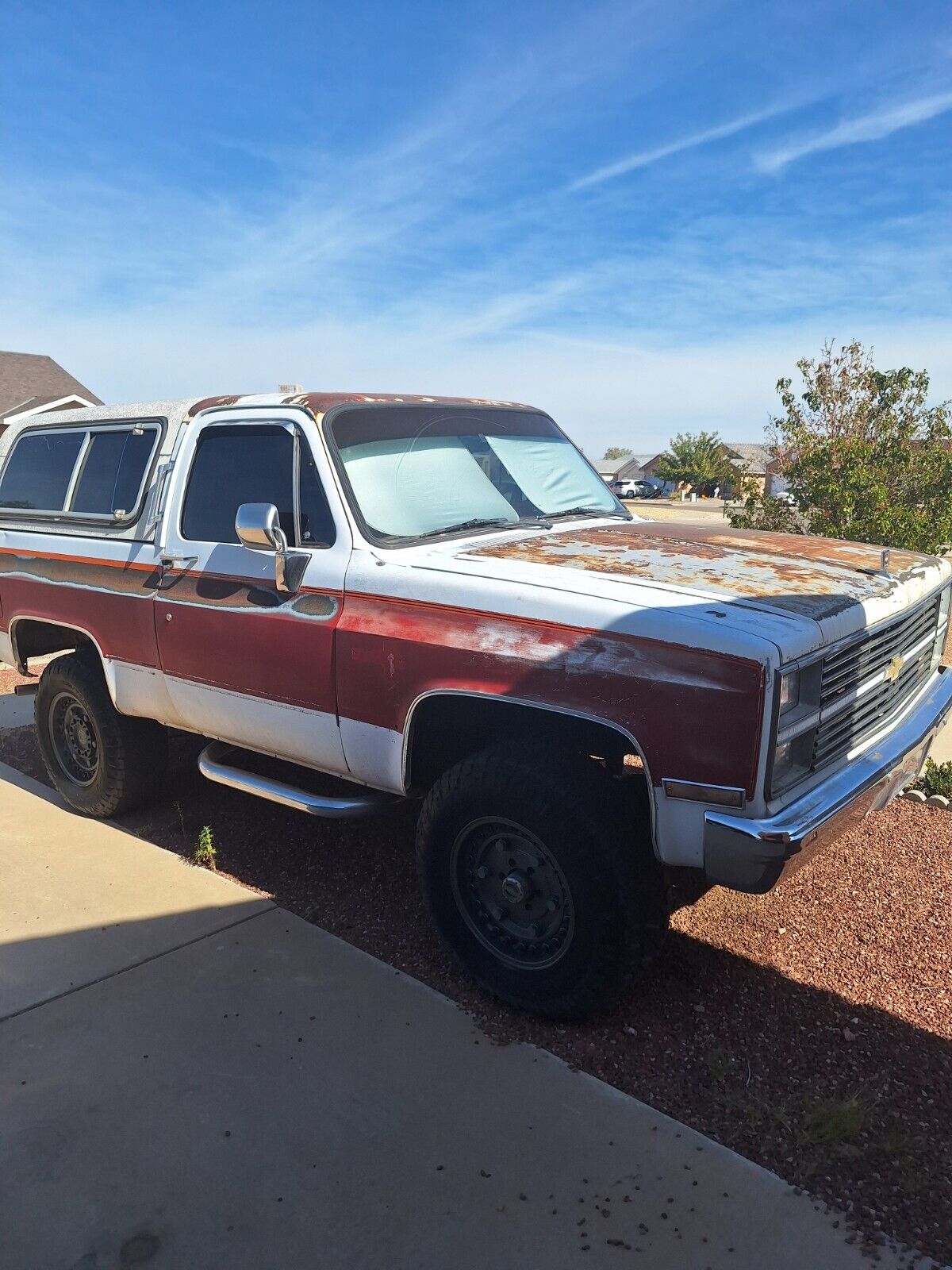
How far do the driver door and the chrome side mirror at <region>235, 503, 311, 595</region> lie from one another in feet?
0.12

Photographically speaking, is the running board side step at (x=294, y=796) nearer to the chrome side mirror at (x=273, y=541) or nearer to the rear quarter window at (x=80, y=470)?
the chrome side mirror at (x=273, y=541)

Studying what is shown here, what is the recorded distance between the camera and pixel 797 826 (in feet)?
8.68

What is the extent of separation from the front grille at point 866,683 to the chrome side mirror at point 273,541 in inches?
77.8

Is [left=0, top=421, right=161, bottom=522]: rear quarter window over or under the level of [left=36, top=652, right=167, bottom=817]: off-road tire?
over

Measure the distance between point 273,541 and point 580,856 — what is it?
5.43 feet

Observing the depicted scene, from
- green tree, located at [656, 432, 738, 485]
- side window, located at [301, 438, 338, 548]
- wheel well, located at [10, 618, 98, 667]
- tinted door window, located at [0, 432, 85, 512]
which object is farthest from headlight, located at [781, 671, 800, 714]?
green tree, located at [656, 432, 738, 485]

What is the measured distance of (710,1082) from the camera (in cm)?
293

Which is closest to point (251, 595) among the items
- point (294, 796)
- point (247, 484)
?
point (247, 484)

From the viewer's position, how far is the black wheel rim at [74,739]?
501cm

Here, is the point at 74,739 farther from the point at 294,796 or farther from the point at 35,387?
the point at 35,387

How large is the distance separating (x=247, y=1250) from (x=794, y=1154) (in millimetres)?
1483

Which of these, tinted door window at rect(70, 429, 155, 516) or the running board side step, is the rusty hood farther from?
tinted door window at rect(70, 429, 155, 516)

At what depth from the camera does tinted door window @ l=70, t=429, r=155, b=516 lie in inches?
181

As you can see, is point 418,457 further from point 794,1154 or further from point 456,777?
point 794,1154
